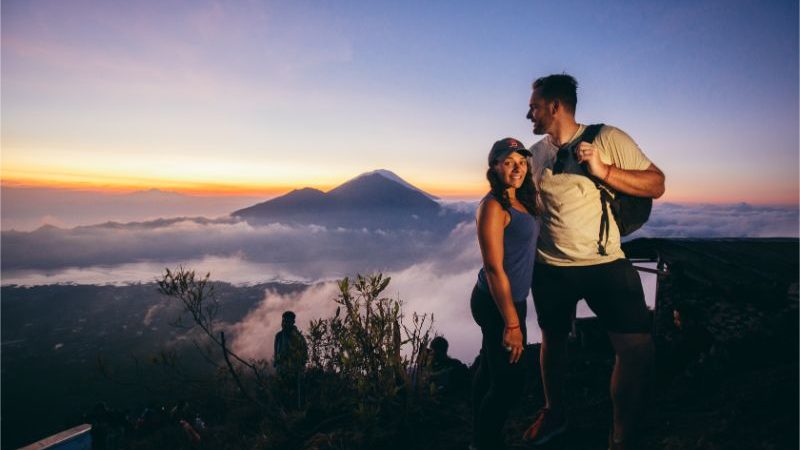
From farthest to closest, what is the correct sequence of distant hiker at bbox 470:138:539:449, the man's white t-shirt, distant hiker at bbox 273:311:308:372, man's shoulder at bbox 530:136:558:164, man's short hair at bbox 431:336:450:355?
1. man's short hair at bbox 431:336:450:355
2. distant hiker at bbox 273:311:308:372
3. man's shoulder at bbox 530:136:558:164
4. the man's white t-shirt
5. distant hiker at bbox 470:138:539:449

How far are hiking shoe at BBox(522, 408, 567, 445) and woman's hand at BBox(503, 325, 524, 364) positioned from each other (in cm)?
114

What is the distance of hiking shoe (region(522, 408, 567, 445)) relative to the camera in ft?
10.7

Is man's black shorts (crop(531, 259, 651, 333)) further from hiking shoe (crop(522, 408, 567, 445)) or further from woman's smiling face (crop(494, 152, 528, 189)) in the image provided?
hiking shoe (crop(522, 408, 567, 445))

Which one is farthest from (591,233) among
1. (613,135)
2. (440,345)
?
(440,345)

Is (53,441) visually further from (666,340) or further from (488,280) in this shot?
(666,340)

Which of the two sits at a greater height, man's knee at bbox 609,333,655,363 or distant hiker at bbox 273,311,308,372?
man's knee at bbox 609,333,655,363

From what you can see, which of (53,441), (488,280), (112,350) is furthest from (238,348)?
(488,280)

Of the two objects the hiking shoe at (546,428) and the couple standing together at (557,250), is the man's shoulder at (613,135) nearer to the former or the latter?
the couple standing together at (557,250)

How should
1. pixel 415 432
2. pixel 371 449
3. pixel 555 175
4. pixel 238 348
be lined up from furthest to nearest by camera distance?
pixel 238 348
pixel 415 432
pixel 371 449
pixel 555 175

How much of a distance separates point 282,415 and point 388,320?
174cm

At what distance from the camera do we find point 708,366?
5695 mm

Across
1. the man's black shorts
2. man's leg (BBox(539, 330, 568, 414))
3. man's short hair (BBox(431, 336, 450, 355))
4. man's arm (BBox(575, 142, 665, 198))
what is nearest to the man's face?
man's arm (BBox(575, 142, 665, 198))

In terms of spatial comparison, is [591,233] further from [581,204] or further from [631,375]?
[631,375]

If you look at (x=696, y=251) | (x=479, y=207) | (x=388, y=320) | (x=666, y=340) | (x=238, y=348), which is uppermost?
(x=479, y=207)
